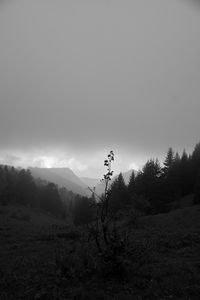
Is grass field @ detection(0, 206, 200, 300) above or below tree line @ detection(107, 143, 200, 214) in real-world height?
below

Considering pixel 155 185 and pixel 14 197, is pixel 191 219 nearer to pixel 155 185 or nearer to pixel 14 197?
pixel 155 185

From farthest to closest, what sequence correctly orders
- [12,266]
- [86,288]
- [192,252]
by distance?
1. [192,252]
2. [12,266]
3. [86,288]

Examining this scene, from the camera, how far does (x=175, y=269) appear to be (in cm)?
1312

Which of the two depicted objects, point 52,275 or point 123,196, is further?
point 123,196

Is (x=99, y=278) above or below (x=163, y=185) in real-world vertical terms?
below

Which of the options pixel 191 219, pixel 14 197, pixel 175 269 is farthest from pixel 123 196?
pixel 175 269

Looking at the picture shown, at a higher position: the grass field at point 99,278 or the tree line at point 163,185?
the tree line at point 163,185

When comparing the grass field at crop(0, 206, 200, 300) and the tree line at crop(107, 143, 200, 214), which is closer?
the grass field at crop(0, 206, 200, 300)

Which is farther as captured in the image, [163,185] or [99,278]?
[163,185]

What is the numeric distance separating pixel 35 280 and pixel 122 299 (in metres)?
4.06

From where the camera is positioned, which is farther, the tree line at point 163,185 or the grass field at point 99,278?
the tree line at point 163,185

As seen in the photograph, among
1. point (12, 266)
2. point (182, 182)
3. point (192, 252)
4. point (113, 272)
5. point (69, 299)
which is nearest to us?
point (69, 299)

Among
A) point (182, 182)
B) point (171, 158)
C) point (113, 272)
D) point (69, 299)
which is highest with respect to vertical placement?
point (171, 158)

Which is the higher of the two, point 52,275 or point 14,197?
point 14,197
